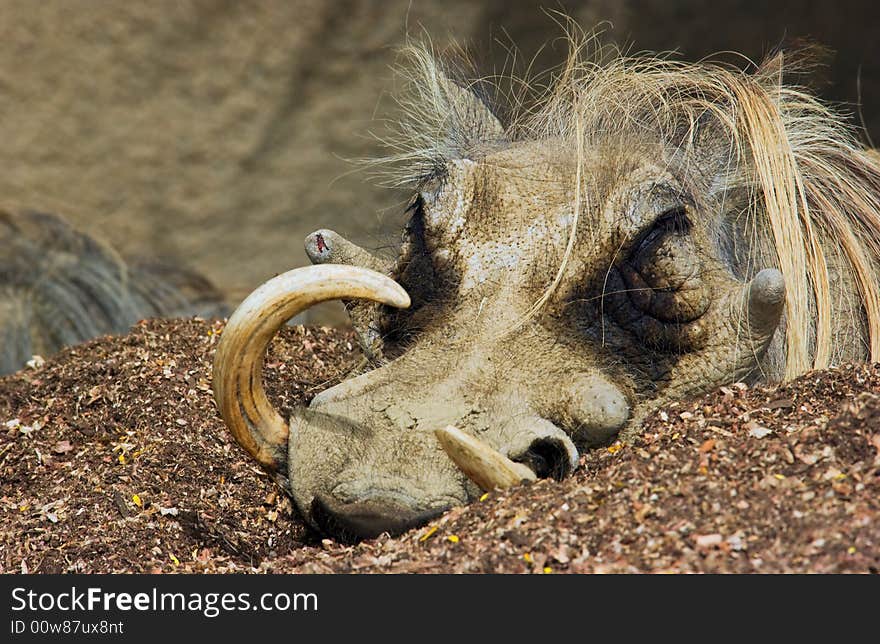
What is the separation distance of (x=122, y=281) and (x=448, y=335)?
234 cm

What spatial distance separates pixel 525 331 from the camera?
273cm

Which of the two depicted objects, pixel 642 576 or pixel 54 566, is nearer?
pixel 642 576

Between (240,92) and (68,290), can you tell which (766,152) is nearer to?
(240,92)

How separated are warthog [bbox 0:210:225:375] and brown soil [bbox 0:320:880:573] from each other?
34.8 inches

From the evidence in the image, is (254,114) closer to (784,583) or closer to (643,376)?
(643,376)

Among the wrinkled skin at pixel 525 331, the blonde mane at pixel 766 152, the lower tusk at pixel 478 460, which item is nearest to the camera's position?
the lower tusk at pixel 478 460

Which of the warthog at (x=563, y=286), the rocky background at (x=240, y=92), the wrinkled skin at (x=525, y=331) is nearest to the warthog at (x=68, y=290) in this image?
the rocky background at (x=240, y=92)

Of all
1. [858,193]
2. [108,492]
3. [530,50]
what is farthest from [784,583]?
[530,50]

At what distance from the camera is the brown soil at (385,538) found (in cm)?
198

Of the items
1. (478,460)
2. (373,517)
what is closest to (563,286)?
(478,460)

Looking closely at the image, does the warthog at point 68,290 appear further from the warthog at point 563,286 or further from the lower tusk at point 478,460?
the lower tusk at point 478,460

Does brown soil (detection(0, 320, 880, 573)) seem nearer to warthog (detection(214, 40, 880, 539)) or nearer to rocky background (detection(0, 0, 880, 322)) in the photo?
warthog (detection(214, 40, 880, 539))

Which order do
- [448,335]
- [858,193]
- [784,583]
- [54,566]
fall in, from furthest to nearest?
[858,193] → [448,335] → [54,566] → [784,583]

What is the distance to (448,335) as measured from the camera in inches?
109
